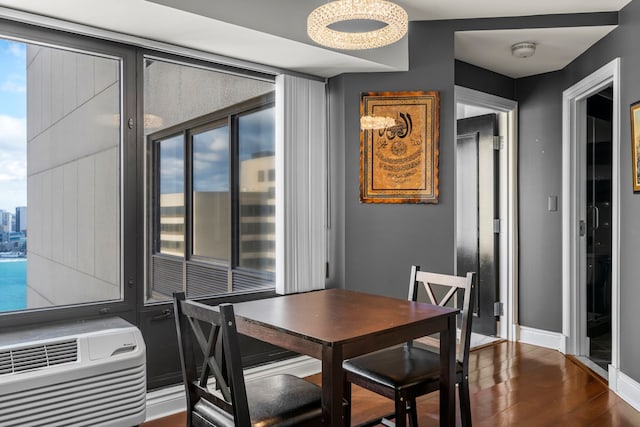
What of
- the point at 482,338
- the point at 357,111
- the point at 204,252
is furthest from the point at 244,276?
the point at 482,338

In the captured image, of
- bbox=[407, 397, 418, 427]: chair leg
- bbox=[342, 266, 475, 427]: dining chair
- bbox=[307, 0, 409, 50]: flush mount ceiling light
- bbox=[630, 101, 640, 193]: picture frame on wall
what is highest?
bbox=[307, 0, 409, 50]: flush mount ceiling light

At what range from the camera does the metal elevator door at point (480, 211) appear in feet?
14.9

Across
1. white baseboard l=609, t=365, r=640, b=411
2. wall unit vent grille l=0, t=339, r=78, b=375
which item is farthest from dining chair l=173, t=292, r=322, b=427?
white baseboard l=609, t=365, r=640, b=411

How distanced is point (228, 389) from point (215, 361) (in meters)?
0.13

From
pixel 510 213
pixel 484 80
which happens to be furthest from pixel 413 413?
pixel 484 80

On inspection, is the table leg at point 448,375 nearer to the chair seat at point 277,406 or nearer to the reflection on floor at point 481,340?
the chair seat at point 277,406

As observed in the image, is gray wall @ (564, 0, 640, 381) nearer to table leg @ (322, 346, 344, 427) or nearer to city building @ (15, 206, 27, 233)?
table leg @ (322, 346, 344, 427)

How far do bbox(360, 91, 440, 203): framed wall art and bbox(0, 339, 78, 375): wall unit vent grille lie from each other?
2088 millimetres

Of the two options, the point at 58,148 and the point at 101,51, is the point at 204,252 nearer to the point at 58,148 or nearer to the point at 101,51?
the point at 58,148

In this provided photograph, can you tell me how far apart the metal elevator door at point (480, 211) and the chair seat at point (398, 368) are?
230cm

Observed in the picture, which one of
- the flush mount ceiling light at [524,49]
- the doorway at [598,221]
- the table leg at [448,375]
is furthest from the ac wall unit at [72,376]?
the doorway at [598,221]

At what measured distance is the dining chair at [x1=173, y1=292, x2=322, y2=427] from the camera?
1639mm

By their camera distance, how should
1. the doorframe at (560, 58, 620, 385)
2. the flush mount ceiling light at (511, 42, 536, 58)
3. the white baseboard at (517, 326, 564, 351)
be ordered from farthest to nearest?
the white baseboard at (517, 326, 564, 351) < the doorframe at (560, 58, 620, 385) < the flush mount ceiling light at (511, 42, 536, 58)

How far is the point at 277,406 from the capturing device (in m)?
1.83
